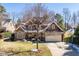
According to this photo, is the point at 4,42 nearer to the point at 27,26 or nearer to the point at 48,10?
the point at 27,26

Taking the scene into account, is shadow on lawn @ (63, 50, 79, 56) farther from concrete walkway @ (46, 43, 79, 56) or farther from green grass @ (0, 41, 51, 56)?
green grass @ (0, 41, 51, 56)

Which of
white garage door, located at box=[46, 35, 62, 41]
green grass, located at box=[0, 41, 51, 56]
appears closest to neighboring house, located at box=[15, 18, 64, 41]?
white garage door, located at box=[46, 35, 62, 41]

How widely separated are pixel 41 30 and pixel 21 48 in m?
0.35

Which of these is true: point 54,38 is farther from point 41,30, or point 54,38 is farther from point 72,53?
point 72,53

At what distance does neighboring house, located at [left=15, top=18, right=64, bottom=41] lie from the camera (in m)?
4.92

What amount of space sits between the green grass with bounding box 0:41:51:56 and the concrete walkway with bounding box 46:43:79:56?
0.21 feet

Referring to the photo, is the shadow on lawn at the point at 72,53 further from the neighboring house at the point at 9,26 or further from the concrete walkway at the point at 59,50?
the neighboring house at the point at 9,26

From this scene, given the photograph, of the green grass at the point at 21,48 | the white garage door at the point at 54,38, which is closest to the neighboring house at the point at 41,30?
the white garage door at the point at 54,38

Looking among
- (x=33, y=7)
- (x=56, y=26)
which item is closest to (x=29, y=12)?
(x=33, y=7)

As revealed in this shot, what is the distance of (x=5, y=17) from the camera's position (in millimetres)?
4941

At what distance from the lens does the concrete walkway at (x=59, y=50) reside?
4898 mm

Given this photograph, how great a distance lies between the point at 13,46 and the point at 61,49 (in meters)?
0.63

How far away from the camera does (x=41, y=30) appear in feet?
16.2

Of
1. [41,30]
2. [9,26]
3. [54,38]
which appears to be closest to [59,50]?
[54,38]
